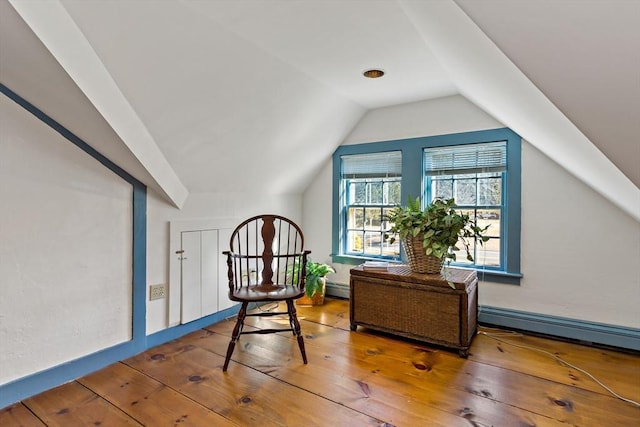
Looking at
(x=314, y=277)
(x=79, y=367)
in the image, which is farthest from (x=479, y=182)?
(x=79, y=367)

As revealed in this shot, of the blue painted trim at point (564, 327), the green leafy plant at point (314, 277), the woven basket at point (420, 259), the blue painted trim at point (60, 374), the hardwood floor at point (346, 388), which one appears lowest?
the hardwood floor at point (346, 388)

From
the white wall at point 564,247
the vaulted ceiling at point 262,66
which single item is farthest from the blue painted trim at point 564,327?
the vaulted ceiling at point 262,66

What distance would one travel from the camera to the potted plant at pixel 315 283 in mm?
3398

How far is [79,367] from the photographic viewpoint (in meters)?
2.07

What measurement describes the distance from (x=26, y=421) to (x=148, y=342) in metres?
0.83

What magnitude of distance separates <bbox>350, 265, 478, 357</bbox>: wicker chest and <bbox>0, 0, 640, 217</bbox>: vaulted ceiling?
1.15 metres

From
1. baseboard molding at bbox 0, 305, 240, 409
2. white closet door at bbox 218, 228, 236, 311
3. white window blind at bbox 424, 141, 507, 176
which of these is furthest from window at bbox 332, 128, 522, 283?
baseboard molding at bbox 0, 305, 240, 409

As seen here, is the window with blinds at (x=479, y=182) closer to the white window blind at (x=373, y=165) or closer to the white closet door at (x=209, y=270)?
the white window blind at (x=373, y=165)

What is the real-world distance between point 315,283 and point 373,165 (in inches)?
54.0

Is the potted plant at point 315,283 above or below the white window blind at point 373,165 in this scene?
below

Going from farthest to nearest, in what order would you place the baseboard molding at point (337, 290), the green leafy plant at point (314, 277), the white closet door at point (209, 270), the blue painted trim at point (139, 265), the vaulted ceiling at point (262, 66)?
1. the baseboard molding at point (337, 290)
2. the green leafy plant at point (314, 277)
3. the white closet door at point (209, 270)
4. the blue painted trim at point (139, 265)
5. the vaulted ceiling at point (262, 66)

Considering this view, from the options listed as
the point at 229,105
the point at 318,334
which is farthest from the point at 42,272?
the point at 318,334

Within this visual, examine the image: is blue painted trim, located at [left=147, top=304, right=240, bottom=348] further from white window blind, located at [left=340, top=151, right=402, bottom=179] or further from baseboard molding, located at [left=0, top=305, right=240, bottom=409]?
white window blind, located at [left=340, top=151, right=402, bottom=179]

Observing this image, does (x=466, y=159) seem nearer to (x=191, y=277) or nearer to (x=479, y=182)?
(x=479, y=182)
